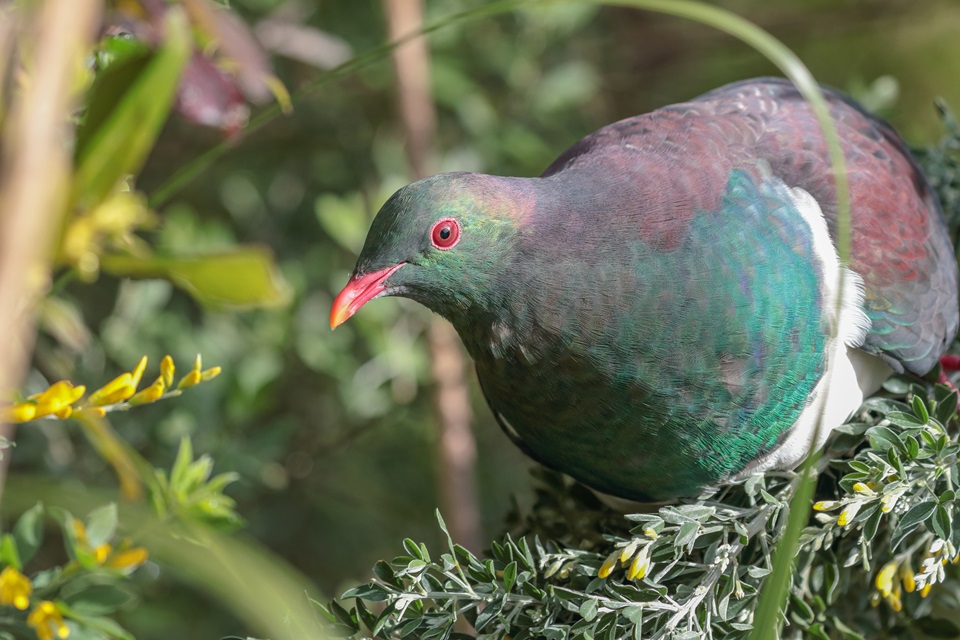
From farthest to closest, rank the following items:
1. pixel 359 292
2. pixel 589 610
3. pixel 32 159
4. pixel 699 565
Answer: pixel 359 292 → pixel 699 565 → pixel 589 610 → pixel 32 159

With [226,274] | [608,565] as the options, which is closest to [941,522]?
[608,565]

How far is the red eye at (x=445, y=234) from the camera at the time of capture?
1.55 metres

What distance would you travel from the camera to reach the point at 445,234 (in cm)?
156

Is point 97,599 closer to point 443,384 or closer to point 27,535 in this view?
point 27,535

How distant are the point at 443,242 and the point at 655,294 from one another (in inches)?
12.0

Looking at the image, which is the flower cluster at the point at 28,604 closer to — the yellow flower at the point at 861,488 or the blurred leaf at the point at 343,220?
the yellow flower at the point at 861,488

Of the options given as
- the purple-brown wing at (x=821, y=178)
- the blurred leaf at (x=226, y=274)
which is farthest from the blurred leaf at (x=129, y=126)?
the purple-brown wing at (x=821, y=178)

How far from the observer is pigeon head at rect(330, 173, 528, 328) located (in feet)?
5.08

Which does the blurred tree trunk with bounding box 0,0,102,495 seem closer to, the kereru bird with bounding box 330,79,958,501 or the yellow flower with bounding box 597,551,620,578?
the kereru bird with bounding box 330,79,958,501

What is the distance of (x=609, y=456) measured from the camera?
1.61 meters

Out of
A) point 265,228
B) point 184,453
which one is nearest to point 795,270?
point 184,453

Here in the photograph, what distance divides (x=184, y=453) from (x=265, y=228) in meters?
1.59

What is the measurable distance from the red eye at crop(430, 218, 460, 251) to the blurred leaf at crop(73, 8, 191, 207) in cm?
39

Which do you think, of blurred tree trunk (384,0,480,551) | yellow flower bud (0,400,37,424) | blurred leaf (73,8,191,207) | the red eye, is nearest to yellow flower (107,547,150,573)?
yellow flower bud (0,400,37,424)
